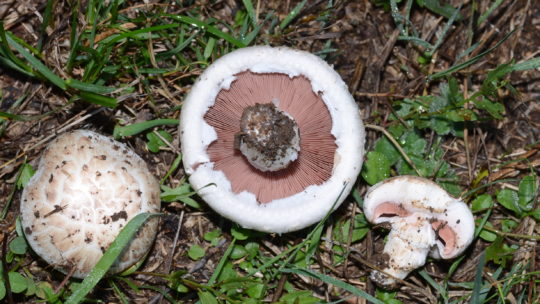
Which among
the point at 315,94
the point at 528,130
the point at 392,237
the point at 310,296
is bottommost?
the point at 310,296

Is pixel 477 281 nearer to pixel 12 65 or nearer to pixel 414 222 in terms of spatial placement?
pixel 414 222

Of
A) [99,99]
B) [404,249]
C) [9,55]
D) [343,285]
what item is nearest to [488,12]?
[404,249]

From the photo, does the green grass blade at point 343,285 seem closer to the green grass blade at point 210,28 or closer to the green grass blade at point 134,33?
the green grass blade at point 210,28

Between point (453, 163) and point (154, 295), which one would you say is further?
point (453, 163)

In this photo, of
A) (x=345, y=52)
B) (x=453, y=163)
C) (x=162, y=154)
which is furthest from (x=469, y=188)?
(x=162, y=154)

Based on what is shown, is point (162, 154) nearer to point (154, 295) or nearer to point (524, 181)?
point (154, 295)

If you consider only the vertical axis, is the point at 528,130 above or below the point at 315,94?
below
